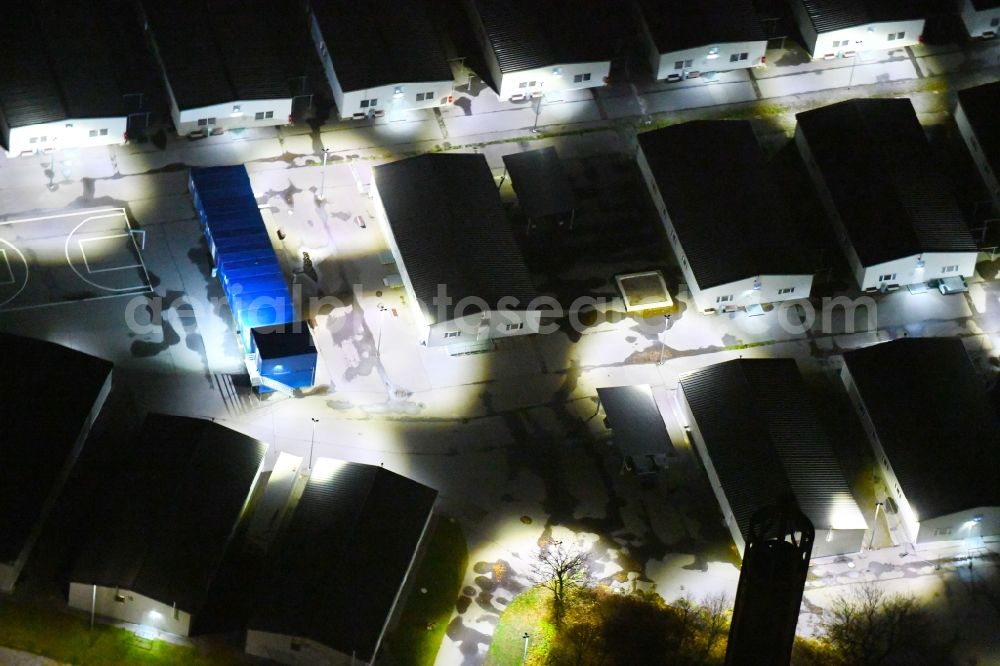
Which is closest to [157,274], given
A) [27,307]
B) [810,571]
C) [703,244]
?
[27,307]

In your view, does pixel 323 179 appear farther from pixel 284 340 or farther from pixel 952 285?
pixel 952 285

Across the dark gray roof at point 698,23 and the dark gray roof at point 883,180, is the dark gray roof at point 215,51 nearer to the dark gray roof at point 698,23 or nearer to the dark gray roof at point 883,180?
the dark gray roof at point 698,23

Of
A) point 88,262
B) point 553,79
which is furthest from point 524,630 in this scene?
point 553,79

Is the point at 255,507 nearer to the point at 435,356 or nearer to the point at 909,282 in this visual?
the point at 435,356

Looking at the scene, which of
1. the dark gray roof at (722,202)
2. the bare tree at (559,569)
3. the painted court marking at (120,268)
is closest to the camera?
the bare tree at (559,569)

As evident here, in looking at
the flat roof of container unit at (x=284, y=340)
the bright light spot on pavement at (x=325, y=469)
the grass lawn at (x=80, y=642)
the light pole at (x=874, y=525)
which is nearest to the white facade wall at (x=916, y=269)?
the light pole at (x=874, y=525)

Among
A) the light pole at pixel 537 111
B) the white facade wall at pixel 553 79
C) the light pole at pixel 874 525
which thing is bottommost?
the light pole at pixel 874 525

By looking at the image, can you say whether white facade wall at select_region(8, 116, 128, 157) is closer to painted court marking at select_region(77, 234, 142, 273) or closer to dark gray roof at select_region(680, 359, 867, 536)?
painted court marking at select_region(77, 234, 142, 273)
